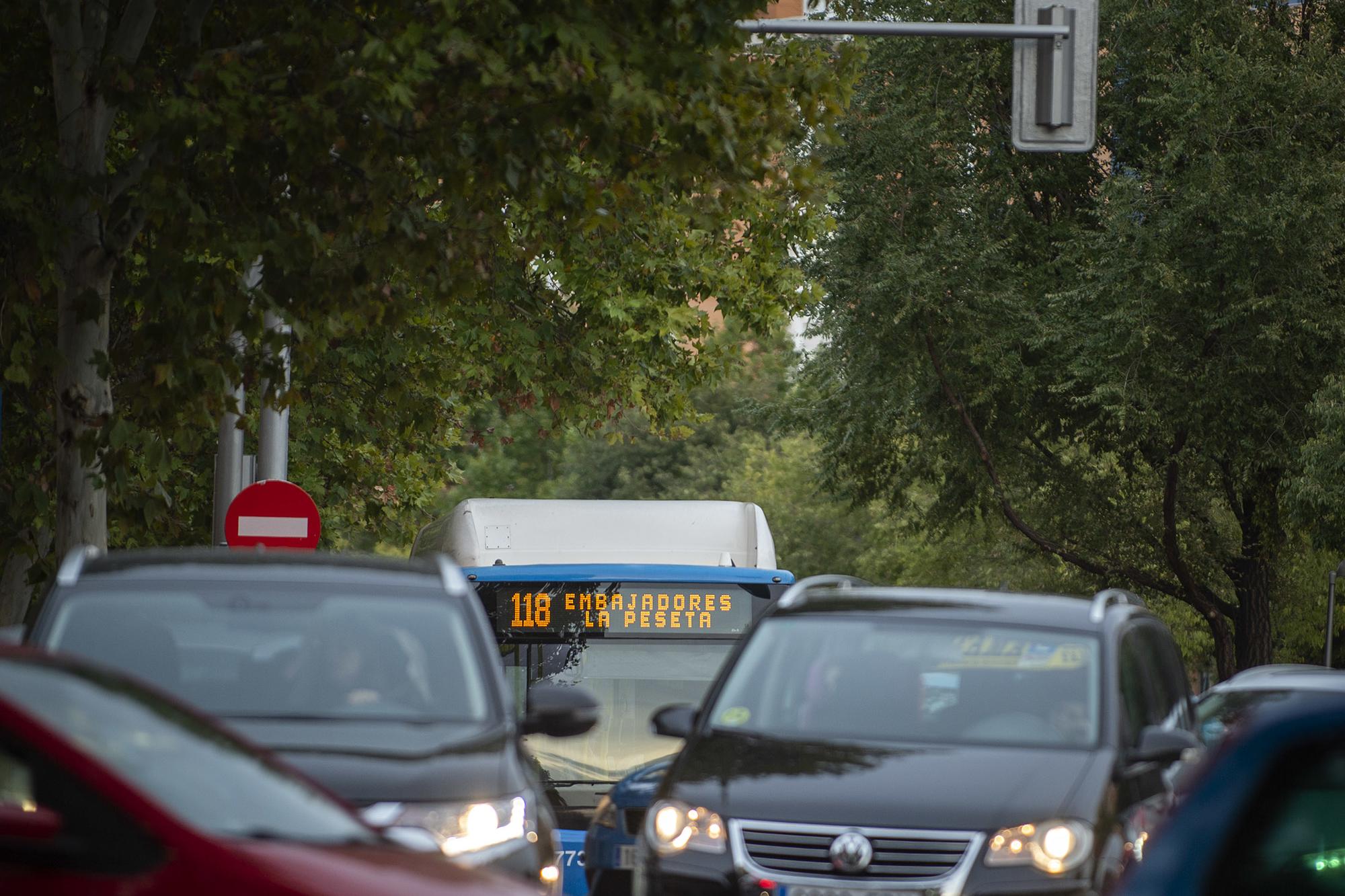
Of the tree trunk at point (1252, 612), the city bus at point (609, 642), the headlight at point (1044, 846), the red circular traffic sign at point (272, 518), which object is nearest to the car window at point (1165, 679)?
the headlight at point (1044, 846)

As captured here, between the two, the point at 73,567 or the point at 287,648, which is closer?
the point at 287,648

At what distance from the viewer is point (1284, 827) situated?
368 centimetres

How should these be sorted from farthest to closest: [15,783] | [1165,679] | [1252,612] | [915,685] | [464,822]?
[1252,612], [1165,679], [915,685], [464,822], [15,783]

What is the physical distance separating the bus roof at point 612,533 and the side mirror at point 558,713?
217 inches

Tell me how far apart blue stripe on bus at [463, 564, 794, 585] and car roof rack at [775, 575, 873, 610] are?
1300 mm

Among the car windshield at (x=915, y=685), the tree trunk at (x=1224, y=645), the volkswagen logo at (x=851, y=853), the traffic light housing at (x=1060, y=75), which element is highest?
the traffic light housing at (x=1060, y=75)

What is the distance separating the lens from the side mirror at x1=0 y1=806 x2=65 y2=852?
12.0 feet

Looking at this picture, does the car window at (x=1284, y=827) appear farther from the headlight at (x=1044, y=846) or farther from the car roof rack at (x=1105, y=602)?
the car roof rack at (x=1105, y=602)

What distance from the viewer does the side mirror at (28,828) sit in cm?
366

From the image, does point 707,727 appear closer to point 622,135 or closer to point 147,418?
point 622,135

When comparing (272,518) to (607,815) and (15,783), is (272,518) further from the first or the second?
(15,783)

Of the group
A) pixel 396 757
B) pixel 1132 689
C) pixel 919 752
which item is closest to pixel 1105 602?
pixel 1132 689

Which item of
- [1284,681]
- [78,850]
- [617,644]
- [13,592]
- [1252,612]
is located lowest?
[1252,612]

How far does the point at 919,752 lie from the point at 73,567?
10.4 feet
